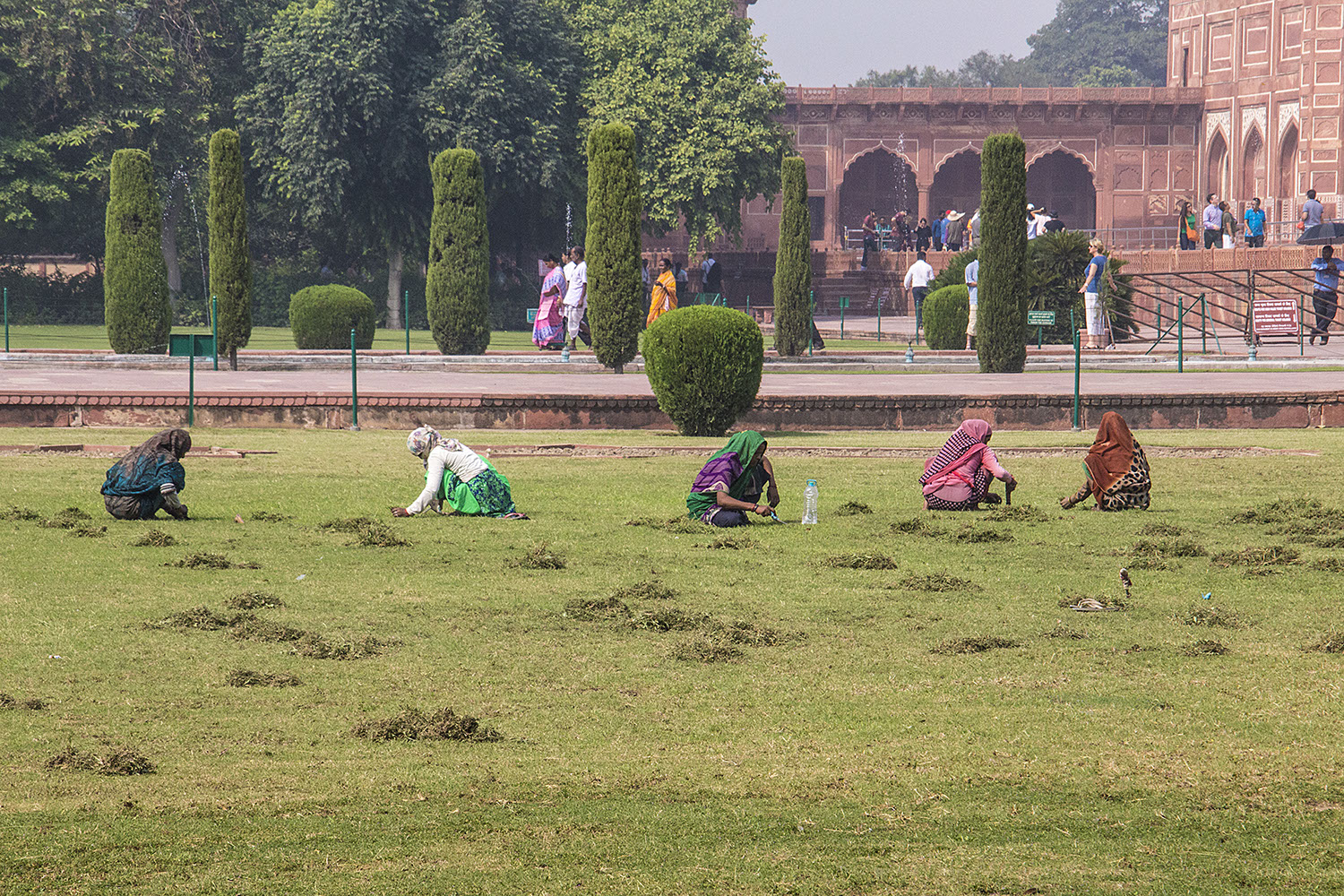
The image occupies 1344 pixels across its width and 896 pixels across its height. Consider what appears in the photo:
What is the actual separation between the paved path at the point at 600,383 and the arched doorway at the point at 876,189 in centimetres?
3466

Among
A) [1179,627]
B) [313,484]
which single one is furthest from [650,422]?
[1179,627]

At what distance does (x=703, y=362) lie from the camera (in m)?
14.5

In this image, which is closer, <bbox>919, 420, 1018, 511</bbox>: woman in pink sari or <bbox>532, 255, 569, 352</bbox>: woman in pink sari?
<bbox>919, 420, 1018, 511</bbox>: woman in pink sari

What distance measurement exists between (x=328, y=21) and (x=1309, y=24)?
→ 101ft

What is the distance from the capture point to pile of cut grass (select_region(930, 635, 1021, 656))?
6348 mm

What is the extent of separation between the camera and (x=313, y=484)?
448 inches

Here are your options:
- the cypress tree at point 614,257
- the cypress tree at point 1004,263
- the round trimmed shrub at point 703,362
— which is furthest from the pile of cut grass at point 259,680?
the cypress tree at point 1004,263

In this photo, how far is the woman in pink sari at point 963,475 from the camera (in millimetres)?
10234

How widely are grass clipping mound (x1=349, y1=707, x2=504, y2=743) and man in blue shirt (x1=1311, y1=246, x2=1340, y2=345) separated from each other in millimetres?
23701

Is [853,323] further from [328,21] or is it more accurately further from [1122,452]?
[1122,452]

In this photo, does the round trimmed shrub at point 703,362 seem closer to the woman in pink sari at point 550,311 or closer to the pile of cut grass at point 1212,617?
the pile of cut grass at point 1212,617

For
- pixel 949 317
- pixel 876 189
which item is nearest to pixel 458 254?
pixel 949 317

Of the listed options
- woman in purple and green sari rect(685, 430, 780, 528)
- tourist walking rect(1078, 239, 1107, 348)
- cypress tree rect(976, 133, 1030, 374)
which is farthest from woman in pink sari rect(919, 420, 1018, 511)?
tourist walking rect(1078, 239, 1107, 348)

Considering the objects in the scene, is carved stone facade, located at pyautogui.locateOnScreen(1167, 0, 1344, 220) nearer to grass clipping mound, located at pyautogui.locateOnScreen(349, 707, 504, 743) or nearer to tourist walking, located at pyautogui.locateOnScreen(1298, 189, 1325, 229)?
tourist walking, located at pyautogui.locateOnScreen(1298, 189, 1325, 229)
